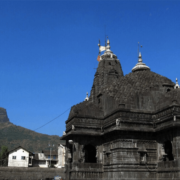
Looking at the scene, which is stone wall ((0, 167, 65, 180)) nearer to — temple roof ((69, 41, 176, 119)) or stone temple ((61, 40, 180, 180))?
stone temple ((61, 40, 180, 180))

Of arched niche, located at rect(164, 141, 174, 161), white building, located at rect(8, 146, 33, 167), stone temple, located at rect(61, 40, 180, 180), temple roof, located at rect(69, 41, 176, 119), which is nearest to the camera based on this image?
stone temple, located at rect(61, 40, 180, 180)

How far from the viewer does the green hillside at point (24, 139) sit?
126875mm

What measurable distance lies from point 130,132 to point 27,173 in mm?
24569

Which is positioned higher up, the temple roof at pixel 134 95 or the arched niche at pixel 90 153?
the temple roof at pixel 134 95

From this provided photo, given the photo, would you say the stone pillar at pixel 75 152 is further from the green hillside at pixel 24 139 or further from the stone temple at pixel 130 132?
the green hillside at pixel 24 139

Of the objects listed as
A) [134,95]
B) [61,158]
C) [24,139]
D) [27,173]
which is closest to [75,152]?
[134,95]

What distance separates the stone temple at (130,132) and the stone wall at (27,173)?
16.2m

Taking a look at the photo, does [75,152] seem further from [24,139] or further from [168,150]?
[24,139]

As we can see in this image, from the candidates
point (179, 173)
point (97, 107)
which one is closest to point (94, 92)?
point (97, 107)

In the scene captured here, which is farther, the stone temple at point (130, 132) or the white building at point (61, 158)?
the white building at point (61, 158)

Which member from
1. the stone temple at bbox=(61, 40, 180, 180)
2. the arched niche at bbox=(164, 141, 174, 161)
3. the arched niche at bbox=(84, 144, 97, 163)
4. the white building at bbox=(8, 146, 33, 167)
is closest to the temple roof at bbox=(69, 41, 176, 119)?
the stone temple at bbox=(61, 40, 180, 180)

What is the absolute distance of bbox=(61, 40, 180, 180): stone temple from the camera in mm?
24969

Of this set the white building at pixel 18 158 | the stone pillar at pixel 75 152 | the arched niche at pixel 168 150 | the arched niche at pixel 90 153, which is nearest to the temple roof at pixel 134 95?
the stone pillar at pixel 75 152

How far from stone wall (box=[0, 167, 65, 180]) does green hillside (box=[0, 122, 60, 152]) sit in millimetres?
77589
